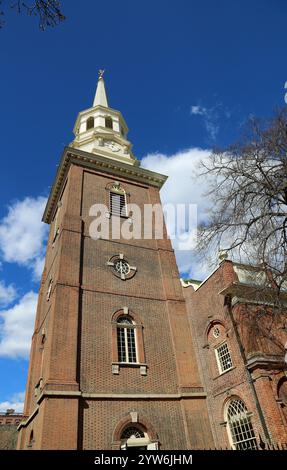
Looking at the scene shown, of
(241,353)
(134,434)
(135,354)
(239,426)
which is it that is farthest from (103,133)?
(239,426)

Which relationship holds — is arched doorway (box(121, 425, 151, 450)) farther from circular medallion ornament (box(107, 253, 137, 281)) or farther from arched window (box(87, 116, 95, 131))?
arched window (box(87, 116, 95, 131))

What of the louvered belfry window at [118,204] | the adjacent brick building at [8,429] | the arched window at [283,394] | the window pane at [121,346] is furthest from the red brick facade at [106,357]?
the adjacent brick building at [8,429]

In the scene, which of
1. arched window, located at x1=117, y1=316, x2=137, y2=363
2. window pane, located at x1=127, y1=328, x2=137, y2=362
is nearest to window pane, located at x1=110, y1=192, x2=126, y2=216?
arched window, located at x1=117, y1=316, x2=137, y2=363

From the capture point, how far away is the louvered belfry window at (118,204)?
21469 millimetres

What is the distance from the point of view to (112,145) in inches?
1032

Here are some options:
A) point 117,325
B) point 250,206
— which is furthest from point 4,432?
point 250,206

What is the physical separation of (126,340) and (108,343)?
41.7 inches

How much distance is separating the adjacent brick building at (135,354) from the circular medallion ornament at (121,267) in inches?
2.5

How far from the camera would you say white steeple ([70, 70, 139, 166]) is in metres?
25.5

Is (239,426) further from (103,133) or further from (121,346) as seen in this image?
(103,133)

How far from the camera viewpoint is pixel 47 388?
12766 mm

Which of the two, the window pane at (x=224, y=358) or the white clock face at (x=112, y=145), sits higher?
the white clock face at (x=112, y=145)

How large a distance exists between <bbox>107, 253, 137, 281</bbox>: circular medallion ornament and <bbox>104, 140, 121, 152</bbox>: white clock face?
33.5 ft

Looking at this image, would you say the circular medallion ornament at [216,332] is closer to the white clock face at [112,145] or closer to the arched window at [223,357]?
the arched window at [223,357]
